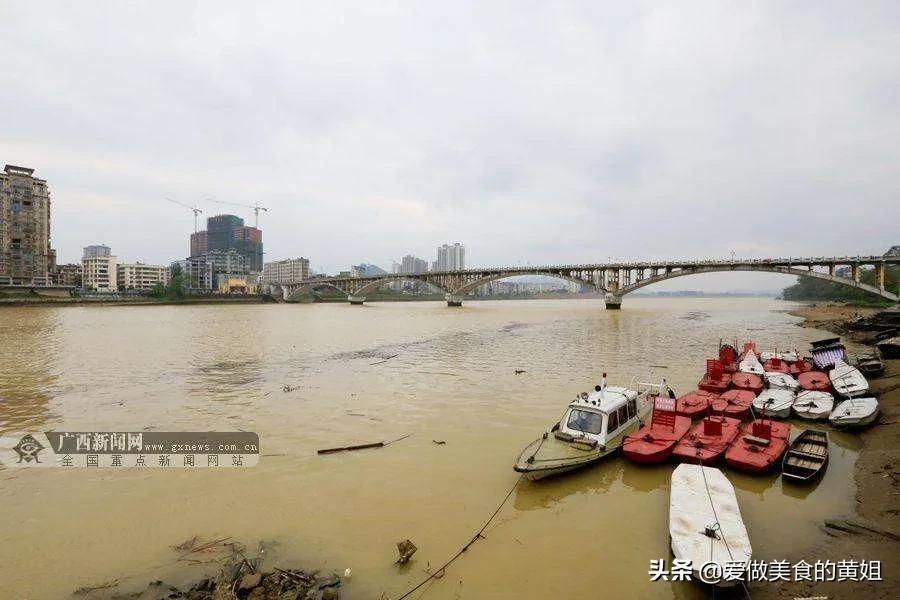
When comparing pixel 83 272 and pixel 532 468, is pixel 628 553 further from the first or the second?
pixel 83 272

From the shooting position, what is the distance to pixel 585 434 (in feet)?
38.1

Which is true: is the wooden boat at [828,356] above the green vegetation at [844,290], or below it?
below

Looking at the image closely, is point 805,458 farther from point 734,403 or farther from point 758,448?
point 734,403

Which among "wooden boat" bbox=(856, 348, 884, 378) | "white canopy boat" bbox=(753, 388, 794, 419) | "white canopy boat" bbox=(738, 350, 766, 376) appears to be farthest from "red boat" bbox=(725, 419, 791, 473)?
"wooden boat" bbox=(856, 348, 884, 378)

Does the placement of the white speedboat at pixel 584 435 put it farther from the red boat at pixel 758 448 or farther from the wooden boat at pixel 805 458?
the wooden boat at pixel 805 458

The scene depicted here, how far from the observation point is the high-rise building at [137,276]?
160 m

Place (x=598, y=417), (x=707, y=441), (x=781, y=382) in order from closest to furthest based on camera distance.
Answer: (x=707, y=441), (x=598, y=417), (x=781, y=382)

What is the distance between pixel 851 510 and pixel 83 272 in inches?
8111

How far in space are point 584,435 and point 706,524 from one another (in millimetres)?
4219

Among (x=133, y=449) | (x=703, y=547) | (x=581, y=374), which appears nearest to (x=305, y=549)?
(x=703, y=547)

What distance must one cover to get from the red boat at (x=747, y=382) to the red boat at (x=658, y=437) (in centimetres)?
659

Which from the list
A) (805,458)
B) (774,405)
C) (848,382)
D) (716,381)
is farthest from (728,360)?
(805,458)

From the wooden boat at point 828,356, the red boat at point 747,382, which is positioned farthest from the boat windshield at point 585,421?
the wooden boat at point 828,356

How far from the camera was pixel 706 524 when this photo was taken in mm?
7449
